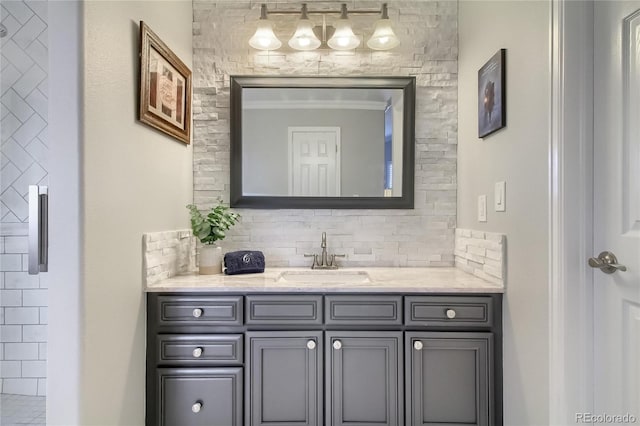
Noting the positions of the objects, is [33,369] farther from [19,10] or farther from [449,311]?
[449,311]

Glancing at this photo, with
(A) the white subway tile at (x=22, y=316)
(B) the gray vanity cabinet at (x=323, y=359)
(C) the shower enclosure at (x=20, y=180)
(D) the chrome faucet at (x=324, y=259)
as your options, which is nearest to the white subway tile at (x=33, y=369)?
(C) the shower enclosure at (x=20, y=180)

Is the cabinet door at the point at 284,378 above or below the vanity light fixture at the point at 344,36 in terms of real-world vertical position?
below

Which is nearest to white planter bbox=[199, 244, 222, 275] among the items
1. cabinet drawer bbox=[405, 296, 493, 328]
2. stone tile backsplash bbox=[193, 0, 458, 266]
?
stone tile backsplash bbox=[193, 0, 458, 266]

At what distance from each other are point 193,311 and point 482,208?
147cm

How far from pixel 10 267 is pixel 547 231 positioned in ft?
8.96

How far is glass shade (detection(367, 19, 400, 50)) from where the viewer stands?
1.92 m

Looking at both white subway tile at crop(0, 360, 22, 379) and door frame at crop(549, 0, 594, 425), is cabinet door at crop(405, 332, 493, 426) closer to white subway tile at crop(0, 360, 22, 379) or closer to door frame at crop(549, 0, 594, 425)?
door frame at crop(549, 0, 594, 425)

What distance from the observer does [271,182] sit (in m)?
2.01

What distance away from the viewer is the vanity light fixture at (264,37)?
1913 mm

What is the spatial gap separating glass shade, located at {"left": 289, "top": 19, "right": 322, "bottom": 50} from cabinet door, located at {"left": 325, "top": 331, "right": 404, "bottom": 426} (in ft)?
5.23

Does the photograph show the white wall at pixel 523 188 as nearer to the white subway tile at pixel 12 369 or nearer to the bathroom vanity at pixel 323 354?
the bathroom vanity at pixel 323 354

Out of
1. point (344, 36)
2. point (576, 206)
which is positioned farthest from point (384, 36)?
point (576, 206)

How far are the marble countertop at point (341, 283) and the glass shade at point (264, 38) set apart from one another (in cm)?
132

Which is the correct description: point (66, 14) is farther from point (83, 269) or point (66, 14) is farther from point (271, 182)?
point (271, 182)
